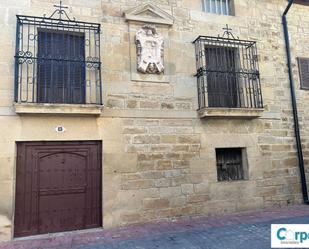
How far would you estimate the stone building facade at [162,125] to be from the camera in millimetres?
5648

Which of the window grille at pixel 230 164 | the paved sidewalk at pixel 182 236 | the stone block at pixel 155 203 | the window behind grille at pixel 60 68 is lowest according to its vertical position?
the paved sidewalk at pixel 182 236

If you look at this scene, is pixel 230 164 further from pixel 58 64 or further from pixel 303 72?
pixel 58 64

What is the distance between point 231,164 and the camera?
23.1 feet

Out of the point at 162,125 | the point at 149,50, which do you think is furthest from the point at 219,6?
the point at 162,125

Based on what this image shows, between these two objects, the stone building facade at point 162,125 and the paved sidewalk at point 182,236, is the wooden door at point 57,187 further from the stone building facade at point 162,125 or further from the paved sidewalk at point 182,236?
the paved sidewalk at point 182,236

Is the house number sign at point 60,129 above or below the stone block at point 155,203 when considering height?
above

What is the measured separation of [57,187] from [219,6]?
6.08 metres

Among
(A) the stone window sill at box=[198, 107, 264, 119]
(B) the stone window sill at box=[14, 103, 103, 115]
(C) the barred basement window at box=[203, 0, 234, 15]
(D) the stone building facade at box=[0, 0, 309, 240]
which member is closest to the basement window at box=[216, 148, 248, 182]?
(D) the stone building facade at box=[0, 0, 309, 240]

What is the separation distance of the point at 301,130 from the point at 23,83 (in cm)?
694

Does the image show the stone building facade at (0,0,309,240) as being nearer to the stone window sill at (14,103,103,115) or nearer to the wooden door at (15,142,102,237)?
the stone window sill at (14,103,103,115)

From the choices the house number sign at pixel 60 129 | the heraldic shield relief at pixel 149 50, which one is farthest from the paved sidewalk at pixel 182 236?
the heraldic shield relief at pixel 149 50

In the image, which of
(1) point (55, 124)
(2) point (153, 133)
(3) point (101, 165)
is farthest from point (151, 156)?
(1) point (55, 124)

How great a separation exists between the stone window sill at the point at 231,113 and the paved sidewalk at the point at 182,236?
228 cm

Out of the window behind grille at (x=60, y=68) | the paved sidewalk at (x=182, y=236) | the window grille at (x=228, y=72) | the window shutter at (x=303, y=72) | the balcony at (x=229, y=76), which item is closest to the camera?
the paved sidewalk at (x=182, y=236)
